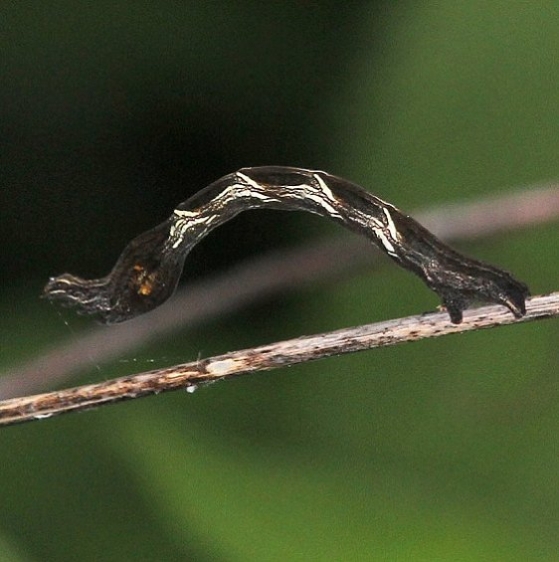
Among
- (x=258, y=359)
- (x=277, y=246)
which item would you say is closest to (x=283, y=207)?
(x=258, y=359)

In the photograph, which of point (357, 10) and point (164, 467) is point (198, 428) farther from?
point (357, 10)

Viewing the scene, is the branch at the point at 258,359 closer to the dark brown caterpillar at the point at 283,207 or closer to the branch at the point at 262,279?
the dark brown caterpillar at the point at 283,207

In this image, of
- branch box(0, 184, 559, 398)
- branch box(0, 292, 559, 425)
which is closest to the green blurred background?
branch box(0, 184, 559, 398)

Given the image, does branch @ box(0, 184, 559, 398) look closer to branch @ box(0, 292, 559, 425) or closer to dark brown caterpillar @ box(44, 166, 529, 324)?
dark brown caterpillar @ box(44, 166, 529, 324)

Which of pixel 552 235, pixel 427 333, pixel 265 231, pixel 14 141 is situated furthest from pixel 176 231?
pixel 552 235

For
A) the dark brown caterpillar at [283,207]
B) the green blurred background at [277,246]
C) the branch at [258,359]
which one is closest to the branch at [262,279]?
the green blurred background at [277,246]

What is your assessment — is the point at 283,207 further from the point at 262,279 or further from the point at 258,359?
the point at 262,279

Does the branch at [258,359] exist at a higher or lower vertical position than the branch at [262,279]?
lower
